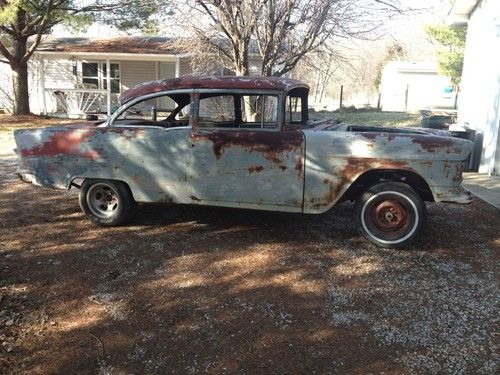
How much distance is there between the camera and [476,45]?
440 inches

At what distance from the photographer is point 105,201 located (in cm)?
564

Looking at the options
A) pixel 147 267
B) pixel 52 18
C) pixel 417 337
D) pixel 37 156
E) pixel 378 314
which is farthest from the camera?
pixel 52 18

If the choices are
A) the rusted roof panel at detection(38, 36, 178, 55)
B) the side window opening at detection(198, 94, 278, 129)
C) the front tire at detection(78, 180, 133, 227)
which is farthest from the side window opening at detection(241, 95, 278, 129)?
the rusted roof panel at detection(38, 36, 178, 55)

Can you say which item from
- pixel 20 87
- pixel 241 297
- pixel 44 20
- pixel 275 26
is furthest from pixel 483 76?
pixel 20 87

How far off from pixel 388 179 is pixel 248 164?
155 centimetres

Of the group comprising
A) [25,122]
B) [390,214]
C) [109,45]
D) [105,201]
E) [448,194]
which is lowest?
[105,201]

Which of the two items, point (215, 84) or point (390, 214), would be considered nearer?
point (390, 214)

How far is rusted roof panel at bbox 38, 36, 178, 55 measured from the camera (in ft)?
66.5

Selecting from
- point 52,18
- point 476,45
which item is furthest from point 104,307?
point 52,18

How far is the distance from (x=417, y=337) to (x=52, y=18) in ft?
58.6

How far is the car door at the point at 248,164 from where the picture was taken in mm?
4938

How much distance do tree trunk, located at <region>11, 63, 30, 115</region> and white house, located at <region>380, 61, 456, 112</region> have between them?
23.3 m

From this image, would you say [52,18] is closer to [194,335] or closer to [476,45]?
[476,45]

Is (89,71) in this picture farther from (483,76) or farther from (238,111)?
(238,111)
